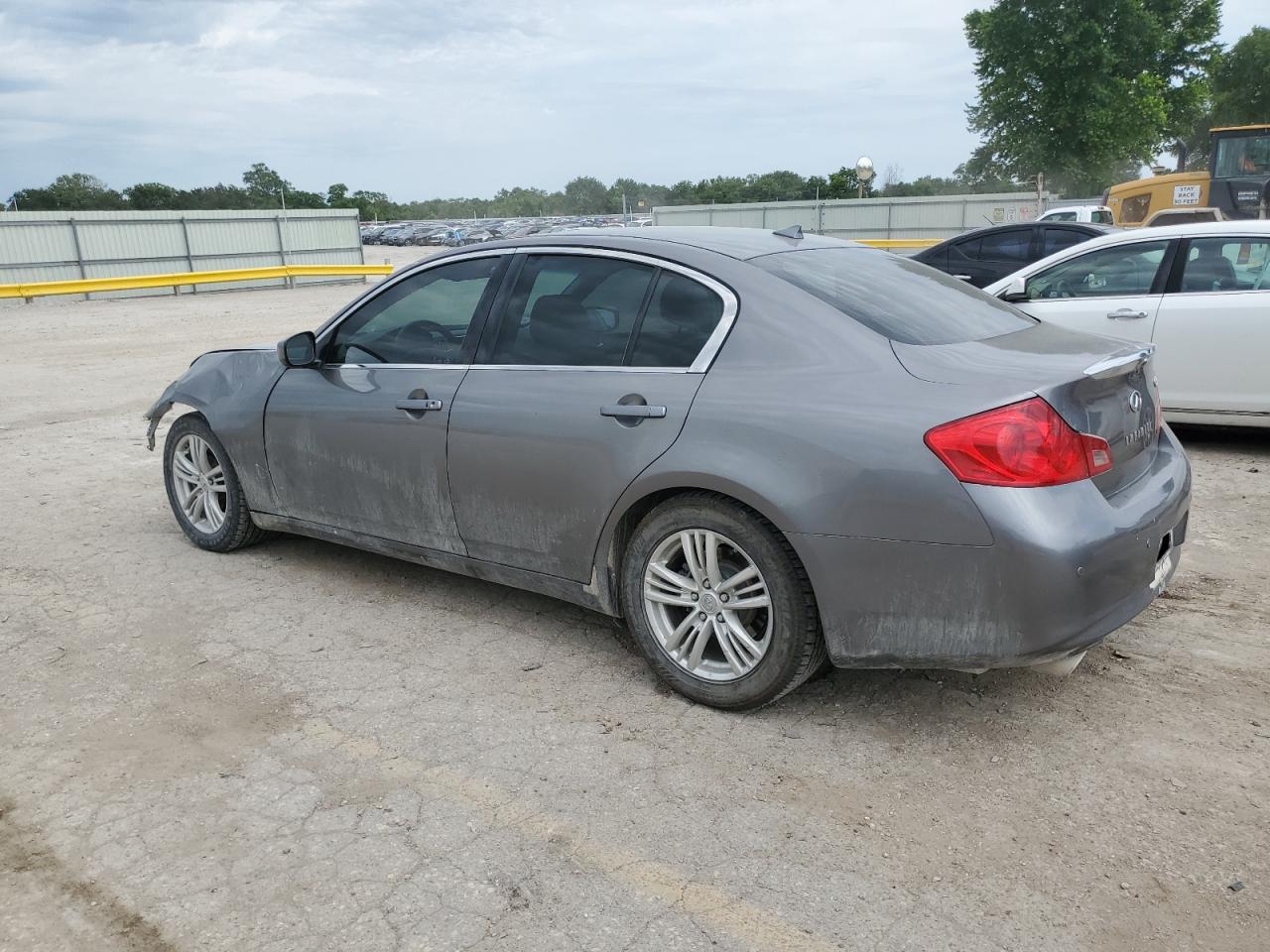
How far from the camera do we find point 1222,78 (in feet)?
230

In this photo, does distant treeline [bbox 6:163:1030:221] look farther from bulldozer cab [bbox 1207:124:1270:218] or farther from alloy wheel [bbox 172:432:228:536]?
alloy wheel [bbox 172:432:228:536]

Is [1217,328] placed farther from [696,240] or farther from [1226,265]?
[696,240]

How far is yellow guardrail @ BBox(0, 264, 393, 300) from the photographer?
22.3m

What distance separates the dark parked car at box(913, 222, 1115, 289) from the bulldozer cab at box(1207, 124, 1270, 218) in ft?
40.6

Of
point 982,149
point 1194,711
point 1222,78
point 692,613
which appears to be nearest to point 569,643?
point 692,613

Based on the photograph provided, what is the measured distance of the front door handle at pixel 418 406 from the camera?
415 centimetres

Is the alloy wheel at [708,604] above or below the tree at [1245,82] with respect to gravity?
below

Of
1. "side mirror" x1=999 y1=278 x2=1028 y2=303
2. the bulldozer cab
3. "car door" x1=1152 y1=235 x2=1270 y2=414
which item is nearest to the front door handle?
"side mirror" x1=999 y1=278 x2=1028 y2=303

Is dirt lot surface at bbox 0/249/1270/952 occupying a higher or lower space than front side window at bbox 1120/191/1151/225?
lower

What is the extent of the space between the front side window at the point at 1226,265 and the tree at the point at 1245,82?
7350 centimetres

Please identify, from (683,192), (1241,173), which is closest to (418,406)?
(1241,173)

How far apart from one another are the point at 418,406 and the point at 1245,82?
81.7 m

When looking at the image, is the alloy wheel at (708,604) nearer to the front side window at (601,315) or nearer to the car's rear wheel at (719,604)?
the car's rear wheel at (719,604)

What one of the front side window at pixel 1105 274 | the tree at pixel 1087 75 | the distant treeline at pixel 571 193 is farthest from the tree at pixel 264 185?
the front side window at pixel 1105 274
